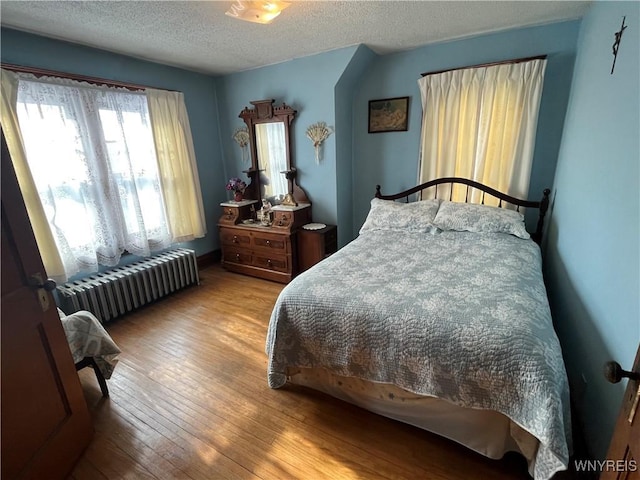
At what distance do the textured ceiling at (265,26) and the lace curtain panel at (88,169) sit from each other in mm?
465

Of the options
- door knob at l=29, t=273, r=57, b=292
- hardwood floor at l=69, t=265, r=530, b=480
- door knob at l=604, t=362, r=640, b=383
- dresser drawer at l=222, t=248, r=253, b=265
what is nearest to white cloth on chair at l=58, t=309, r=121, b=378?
hardwood floor at l=69, t=265, r=530, b=480

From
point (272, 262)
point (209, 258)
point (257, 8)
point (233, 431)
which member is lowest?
point (233, 431)

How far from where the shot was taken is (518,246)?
7.44 ft

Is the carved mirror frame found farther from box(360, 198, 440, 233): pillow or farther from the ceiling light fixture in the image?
the ceiling light fixture

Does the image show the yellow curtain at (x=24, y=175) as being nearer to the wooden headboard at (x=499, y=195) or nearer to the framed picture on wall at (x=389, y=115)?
the framed picture on wall at (x=389, y=115)

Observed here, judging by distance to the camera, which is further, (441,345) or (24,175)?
(24,175)

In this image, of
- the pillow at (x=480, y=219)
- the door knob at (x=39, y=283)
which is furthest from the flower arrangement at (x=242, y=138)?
the door knob at (x=39, y=283)

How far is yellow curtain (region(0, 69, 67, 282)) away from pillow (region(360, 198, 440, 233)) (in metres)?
2.64

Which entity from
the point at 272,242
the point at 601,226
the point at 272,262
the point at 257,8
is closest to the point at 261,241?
the point at 272,242

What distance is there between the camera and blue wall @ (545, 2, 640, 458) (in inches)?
45.2

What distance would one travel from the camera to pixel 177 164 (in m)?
3.38

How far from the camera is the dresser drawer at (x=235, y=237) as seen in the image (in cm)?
361

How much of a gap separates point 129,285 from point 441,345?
2.78 meters

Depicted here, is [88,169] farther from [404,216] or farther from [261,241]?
[404,216]
